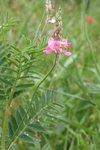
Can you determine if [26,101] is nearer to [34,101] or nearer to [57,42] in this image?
[34,101]

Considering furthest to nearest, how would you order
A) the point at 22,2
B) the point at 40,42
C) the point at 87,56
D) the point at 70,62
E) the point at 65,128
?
the point at 22,2, the point at 87,56, the point at 70,62, the point at 65,128, the point at 40,42

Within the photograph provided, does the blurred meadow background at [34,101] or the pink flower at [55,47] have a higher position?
the pink flower at [55,47]

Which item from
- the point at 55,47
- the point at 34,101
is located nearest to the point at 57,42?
the point at 55,47

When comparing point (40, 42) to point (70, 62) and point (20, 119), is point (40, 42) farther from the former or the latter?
point (70, 62)

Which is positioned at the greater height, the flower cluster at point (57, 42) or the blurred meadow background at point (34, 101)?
the flower cluster at point (57, 42)

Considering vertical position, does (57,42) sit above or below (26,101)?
above

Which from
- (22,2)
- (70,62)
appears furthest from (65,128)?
(22,2)

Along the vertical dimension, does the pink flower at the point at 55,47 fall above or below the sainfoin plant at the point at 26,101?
above

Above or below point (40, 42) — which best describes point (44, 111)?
below

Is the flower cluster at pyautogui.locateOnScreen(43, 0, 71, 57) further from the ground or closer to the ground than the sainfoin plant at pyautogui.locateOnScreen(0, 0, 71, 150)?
further from the ground

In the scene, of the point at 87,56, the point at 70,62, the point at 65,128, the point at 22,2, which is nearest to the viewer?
the point at 65,128

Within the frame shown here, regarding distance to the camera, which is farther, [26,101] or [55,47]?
[26,101]
